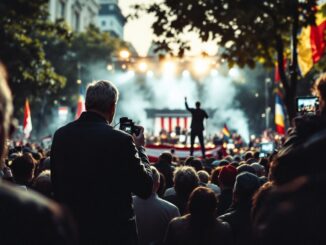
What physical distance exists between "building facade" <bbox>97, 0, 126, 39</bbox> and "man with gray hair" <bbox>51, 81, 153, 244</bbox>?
423 feet

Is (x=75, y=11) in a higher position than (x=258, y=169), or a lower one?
higher

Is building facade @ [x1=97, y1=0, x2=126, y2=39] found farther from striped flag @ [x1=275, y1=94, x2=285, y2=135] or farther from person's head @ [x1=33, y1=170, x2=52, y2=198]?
person's head @ [x1=33, y1=170, x2=52, y2=198]

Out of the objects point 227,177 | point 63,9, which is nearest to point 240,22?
point 227,177

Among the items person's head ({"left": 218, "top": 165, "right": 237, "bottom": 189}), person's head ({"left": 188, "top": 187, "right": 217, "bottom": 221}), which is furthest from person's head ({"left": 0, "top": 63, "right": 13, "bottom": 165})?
person's head ({"left": 218, "top": 165, "right": 237, "bottom": 189})

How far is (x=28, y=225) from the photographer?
131 cm

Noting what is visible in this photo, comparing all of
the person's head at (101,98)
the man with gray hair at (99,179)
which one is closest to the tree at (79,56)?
the person's head at (101,98)

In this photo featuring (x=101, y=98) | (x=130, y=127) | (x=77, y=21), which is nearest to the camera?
(x=101, y=98)

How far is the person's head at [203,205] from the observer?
387 cm

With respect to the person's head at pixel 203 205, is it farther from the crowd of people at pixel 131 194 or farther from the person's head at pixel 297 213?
the person's head at pixel 297 213

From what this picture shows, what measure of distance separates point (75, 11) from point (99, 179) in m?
89.0

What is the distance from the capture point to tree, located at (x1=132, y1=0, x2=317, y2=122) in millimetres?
12328

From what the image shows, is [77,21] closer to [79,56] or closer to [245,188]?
[79,56]

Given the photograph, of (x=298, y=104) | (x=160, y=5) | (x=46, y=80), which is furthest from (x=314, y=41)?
(x=46, y=80)

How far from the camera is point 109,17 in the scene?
439ft
